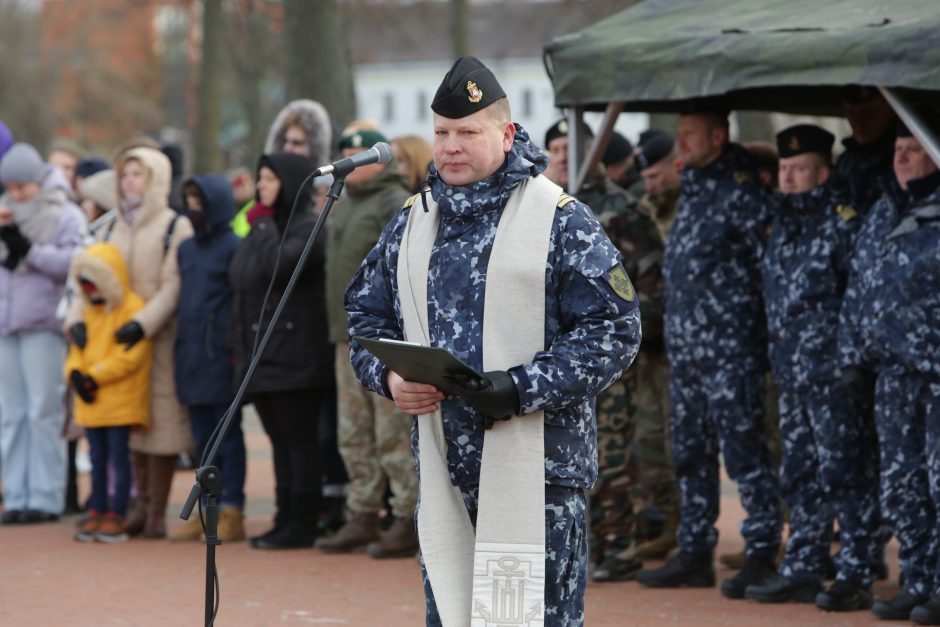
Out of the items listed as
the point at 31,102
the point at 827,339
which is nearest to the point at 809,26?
the point at 827,339

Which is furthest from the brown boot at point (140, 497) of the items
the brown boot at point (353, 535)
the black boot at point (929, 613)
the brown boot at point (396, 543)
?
the black boot at point (929, 613)

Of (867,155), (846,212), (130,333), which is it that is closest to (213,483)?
(846,212)

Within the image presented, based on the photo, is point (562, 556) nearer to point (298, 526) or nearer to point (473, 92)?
point (473, 92)

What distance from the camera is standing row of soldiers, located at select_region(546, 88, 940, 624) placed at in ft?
22.7

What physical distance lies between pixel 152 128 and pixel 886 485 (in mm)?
44186

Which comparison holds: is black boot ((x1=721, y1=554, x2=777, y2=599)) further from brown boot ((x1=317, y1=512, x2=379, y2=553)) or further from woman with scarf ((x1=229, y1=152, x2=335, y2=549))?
woman with scarf ((x1=229, y1=152, x2=335, y2=549))

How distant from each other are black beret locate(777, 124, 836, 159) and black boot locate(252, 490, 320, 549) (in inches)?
142

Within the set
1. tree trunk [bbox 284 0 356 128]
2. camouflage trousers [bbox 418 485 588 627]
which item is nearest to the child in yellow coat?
camouflage trousers [bbox 418 485 588 627]

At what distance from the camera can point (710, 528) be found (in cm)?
809

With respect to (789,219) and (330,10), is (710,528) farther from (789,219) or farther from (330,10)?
(330,10)

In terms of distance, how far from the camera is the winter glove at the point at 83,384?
9.74 m

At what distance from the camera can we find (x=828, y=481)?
741cm

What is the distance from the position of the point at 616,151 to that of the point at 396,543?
8.54 ft

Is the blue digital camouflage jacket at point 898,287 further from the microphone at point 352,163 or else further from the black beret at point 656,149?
the microphone at point 352,163
